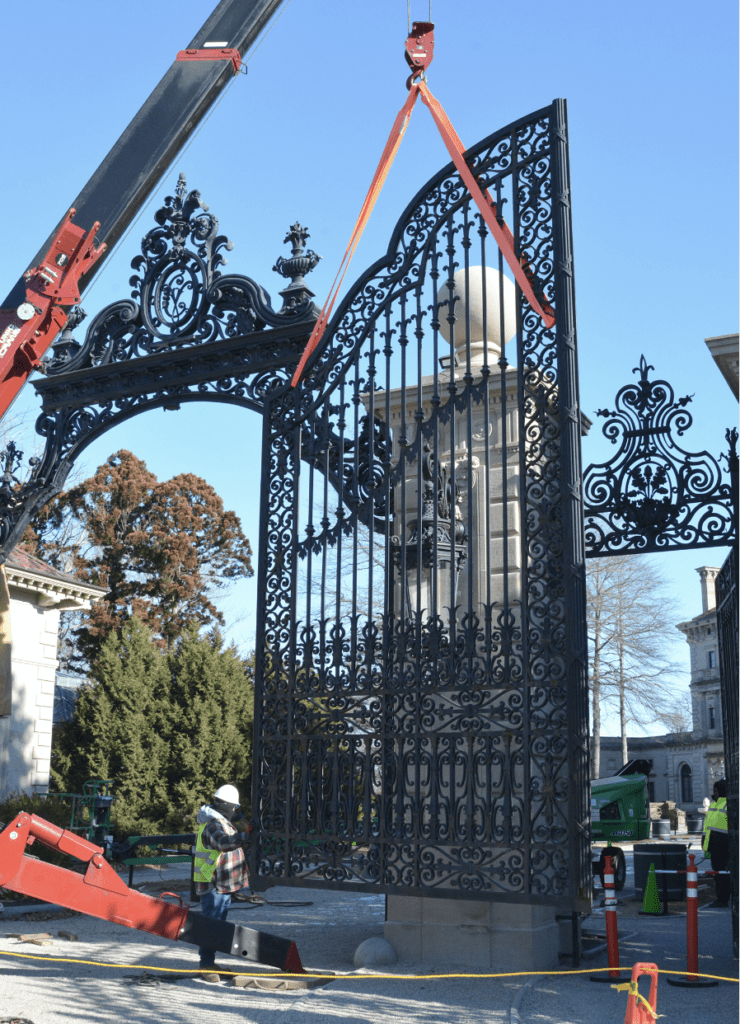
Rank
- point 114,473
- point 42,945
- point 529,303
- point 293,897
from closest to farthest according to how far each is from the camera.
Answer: point 529,303 → point 42,945 → point 293,897 → point 114,473

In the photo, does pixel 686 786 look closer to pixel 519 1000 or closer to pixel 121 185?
pixel 519 1000

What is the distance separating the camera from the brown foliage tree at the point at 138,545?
31.9 metres

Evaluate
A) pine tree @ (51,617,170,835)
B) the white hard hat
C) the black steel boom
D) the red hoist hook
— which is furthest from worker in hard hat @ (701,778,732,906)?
pine tree @ (51,617,170,835)

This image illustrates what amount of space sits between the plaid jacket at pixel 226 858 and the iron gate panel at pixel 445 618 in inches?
35.5

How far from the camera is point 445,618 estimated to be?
7.89 metres

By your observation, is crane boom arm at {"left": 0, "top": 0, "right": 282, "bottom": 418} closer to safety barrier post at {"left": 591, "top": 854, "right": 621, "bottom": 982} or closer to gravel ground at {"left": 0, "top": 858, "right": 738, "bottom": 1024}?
gravel ground at {"left": 0, "top": 858, "right": 738, "bottom": 1024}

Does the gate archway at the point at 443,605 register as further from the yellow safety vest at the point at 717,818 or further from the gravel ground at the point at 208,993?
the yellow safety vest at the point at 717,818

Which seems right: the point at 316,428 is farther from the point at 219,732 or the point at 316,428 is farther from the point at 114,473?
the point at 114,473

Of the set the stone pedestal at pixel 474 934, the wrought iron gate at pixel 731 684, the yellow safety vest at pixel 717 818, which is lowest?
the stone pedestal at pixel 474 934

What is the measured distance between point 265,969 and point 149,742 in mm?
14063

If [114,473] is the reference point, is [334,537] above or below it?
below

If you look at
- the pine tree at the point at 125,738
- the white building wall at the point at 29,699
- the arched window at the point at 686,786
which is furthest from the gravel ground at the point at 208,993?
the arched window at the point at 686,786

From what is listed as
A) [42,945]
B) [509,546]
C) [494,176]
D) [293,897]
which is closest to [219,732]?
[293,897]

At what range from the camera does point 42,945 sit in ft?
30.1
